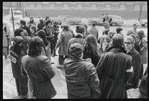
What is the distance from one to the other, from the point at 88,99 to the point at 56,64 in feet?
13.3

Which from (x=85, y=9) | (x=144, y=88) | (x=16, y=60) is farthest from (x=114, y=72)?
(x=85, y=9)

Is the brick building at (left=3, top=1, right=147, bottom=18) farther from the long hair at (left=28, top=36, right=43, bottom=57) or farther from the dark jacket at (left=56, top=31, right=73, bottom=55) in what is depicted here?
the long hair at (left=28, top=36, right=43, bottom=57)

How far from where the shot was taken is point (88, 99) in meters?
2.90

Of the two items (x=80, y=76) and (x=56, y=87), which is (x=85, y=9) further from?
(x=80, y=76)

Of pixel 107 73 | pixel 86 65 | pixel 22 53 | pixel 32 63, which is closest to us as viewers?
pixel 86 65

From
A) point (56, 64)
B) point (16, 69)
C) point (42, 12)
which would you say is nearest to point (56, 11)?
point (42, 12)

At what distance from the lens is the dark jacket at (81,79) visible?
2.67 meters

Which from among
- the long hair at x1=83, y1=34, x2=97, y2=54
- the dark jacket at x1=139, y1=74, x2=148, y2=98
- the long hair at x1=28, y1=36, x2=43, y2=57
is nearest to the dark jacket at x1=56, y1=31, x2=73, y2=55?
the long hair at x1=83, y1=34, x2=97, y2=54

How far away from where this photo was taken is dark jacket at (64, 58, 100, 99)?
2668 millimetres

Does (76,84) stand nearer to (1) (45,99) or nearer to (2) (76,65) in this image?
(2) (76,65)

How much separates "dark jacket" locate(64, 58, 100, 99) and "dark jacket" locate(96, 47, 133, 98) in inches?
14.4

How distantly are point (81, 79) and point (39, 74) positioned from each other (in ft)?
2.35

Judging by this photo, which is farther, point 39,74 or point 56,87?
point 56,87

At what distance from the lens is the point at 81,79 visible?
2709 mm
